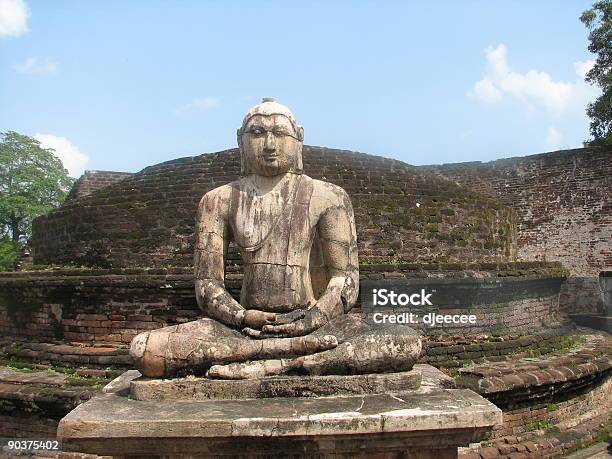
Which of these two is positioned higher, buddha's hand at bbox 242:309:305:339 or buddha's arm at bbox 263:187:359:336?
buddha's arm at bbox 263:187:359:336

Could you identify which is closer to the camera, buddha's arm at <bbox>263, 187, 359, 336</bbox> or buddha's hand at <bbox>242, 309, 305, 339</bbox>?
buddha's hand at <bbox>242, 309, 305, 339</bbox>

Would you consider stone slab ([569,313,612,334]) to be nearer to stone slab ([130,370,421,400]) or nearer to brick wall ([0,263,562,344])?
brick wall ([0,263,562,344])

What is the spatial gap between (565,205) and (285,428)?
16.3 meters

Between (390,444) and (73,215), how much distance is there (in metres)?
8.94

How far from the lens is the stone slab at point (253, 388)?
259 cm

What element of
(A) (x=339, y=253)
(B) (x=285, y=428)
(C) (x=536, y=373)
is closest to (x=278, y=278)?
(A) (x=339, y=253)

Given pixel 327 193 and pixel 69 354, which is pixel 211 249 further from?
pixel 69 354

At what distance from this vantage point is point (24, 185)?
26.7 meters

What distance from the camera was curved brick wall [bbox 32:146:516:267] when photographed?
9367mm

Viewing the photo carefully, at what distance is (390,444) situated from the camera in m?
2.34

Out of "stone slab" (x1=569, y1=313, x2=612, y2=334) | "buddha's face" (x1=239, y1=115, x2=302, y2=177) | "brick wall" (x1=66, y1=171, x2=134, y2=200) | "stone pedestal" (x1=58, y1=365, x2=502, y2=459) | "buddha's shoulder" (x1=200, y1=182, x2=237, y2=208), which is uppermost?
"brick wall" (x1=66, y1=171, x2=134, y2=200)

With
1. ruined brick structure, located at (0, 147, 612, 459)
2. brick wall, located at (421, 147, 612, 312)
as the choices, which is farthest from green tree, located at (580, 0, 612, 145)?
ruined brick structure, located at (0, 147, 612, 459)

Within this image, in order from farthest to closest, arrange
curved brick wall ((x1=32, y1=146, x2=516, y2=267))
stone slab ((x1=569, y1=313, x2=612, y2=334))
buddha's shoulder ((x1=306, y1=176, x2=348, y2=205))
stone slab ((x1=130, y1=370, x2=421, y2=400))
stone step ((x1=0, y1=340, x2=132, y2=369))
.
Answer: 1. stone slab ((x1=569, y1=313, x2=612, y2=334))
2. curved brick wall ((x1=32, y1=146, x2=516, y2=267))
3. stone step ((x1=0, y1=340, x2=132, y2=369))
4. buddha's shoulder ((x1=306, y1=176, x2=348, y2=205))
5. stone slab ((x1=130, y1=370, x2=421, y2=400))

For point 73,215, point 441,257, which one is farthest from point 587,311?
point 73,215
